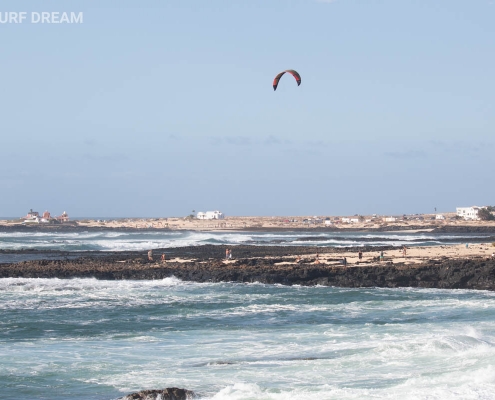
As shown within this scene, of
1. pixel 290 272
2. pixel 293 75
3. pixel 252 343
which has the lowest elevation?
pixel 252 343

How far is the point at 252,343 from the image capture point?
15.9 metres

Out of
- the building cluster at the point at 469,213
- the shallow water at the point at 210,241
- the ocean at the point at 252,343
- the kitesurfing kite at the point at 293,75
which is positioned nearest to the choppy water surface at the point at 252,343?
the ocean at the point at 252,343

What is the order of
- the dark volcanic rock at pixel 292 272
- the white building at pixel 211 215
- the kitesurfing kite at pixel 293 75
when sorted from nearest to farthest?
1. the dark volcanic rock at pixel 292 272
2. the kitesurfing kite at pixel 293 75
3. the white building at pixel 211 215

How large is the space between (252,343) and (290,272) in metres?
12.5

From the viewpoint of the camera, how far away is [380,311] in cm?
2069

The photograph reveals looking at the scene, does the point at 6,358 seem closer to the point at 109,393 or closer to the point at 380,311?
the point at 109,393

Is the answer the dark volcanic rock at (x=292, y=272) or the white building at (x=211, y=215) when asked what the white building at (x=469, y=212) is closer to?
the white building at (x=211, y=215)

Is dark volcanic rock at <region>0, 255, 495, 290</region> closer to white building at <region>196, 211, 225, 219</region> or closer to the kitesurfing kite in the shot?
the kitesurfing kite

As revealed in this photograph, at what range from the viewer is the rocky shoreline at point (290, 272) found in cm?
2633

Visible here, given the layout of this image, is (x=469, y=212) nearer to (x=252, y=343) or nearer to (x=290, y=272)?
(x=290, y=272)

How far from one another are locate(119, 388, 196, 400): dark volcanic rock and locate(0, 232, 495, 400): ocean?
0.38 m

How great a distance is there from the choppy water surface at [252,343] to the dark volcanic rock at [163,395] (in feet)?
1.23

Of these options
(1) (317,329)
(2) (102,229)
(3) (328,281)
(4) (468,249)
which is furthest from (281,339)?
(2) (102,229)

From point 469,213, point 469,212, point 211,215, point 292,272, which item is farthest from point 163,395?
point 211,215
